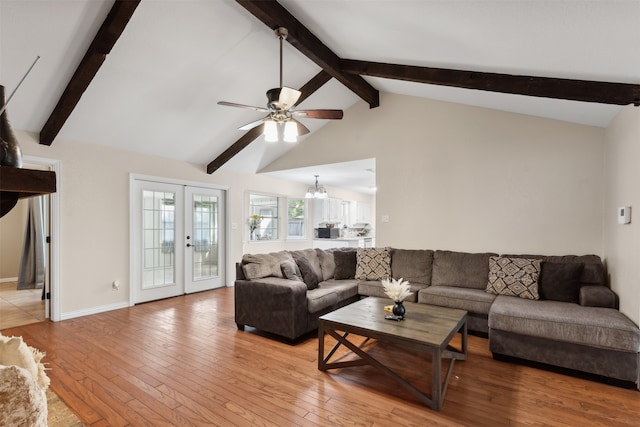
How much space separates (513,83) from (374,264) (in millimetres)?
2681

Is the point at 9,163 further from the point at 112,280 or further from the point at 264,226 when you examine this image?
the point at 264,226

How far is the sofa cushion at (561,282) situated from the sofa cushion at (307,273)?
2.52 metres

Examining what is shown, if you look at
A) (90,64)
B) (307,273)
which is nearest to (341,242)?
(307,273)

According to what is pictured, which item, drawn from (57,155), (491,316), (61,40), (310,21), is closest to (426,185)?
(491,316)

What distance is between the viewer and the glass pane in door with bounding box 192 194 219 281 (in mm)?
5852

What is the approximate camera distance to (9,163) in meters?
0.80

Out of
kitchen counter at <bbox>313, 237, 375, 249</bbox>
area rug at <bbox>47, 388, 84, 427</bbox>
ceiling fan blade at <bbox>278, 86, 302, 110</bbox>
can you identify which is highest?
ceiling fan blade at <bbox>278, 86, 302, 110</bbox>

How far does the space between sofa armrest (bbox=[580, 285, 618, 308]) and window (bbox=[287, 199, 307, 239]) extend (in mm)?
5945

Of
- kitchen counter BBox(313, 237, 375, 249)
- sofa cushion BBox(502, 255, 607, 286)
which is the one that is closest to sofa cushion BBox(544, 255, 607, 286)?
sofa cushion BBox(502, 255, 607, 286)

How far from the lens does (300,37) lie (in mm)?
3412

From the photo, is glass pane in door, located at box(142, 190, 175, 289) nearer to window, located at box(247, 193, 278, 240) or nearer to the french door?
the french door

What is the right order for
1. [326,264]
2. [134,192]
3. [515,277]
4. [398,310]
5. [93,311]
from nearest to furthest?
[398,310] → [515,277] → [93,311] → [326,264] → [134,192]

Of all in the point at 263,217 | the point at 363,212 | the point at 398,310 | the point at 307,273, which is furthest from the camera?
the point at 363,212

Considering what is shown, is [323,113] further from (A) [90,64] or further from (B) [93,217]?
(B) [93,217]
